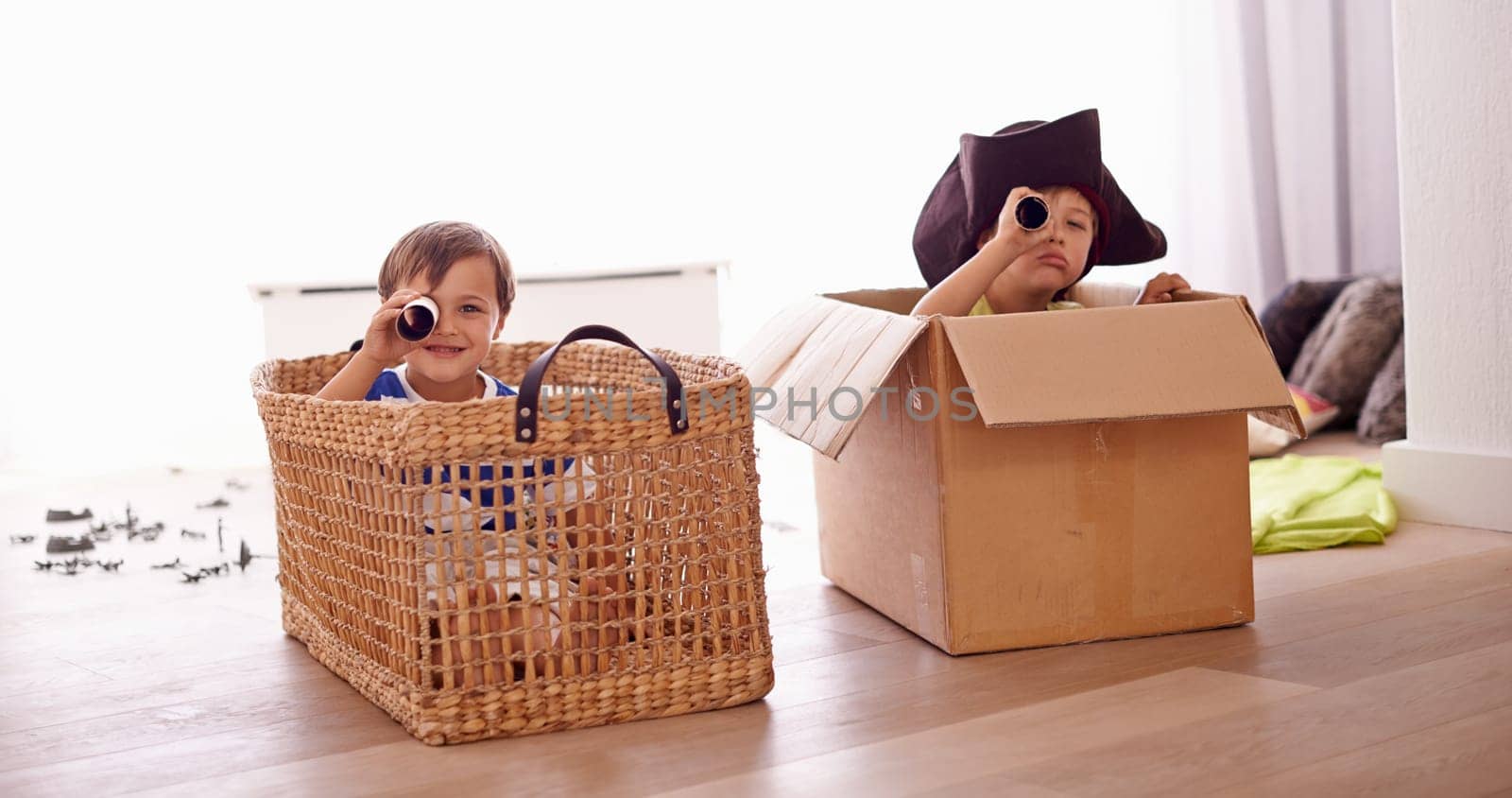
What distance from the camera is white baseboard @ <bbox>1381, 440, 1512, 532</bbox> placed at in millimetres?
1884

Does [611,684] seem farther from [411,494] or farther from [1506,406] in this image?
[1506,406]

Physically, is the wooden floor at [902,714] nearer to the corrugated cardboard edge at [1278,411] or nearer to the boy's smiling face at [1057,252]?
the corrugated cardboard edge at [1278,411]

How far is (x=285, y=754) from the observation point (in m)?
1.23

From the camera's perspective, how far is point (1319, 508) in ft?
6.49

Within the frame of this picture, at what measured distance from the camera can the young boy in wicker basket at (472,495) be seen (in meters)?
1.22

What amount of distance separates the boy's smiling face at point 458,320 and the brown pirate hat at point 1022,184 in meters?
0.55

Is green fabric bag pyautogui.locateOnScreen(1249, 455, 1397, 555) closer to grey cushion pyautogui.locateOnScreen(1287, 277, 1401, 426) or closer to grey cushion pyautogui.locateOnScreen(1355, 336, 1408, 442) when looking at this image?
grey cushion pyautogui.locateOnScreen(1355, 336, 1408, 442)

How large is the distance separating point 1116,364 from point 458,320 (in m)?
0.67

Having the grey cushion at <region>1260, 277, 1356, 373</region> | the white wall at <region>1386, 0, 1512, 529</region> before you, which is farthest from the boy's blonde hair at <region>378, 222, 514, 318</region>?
the grey cushion at <region>1260, 277, 1356, 373</region>

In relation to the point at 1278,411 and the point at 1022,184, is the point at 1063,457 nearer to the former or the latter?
the point at 1278,411

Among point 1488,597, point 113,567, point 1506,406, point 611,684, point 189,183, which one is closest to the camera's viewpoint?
point 611,684

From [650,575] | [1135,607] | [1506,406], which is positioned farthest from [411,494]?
[1506,406]

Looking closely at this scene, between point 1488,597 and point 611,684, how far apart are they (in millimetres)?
946

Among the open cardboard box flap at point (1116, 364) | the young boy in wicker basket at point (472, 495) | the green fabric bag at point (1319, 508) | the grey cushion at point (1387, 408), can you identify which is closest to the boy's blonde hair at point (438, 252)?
the young boy in wicker basket at point (472, 495)
